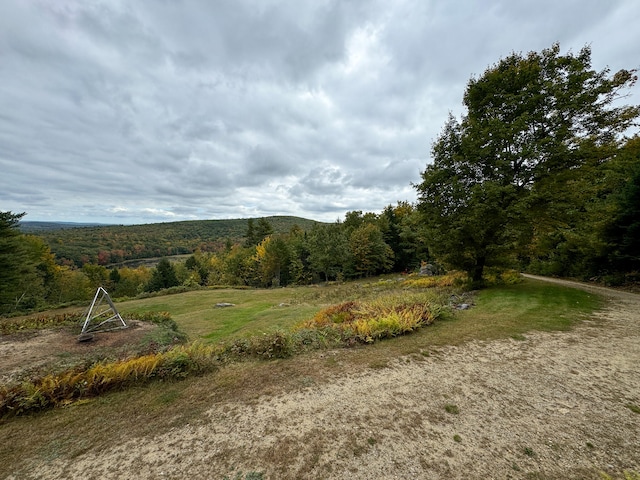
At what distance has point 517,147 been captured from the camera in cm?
1170

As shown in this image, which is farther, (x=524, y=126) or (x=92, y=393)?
(x=524, y=126)

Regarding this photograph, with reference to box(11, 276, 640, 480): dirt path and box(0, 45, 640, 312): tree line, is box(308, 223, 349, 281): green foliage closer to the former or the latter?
box(0, 45, 640, 312): tree line

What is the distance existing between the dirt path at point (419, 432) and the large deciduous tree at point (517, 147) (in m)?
7.74

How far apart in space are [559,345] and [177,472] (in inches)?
341

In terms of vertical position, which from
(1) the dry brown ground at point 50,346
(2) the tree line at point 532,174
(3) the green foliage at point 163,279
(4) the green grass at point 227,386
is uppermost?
(2) the tree line at point 532,174

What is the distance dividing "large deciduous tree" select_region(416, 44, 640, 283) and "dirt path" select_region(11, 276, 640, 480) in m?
→ 7.74

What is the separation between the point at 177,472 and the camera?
3.03m

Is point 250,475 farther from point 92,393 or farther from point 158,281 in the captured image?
point 158,281

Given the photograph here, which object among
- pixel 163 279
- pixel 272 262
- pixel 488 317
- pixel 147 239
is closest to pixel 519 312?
pixel 488 317

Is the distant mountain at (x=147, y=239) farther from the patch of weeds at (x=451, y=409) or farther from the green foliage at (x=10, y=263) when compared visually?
the patch of weeds at (x=451, y=409)

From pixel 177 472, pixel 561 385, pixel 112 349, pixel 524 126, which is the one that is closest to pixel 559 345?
pixel 561 385

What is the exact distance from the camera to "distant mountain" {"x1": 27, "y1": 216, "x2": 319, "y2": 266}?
284 ft

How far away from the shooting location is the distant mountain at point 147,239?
86.6 meters

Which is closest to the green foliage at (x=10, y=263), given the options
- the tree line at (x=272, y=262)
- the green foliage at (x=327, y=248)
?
the tree line at (x=272, y=262)
